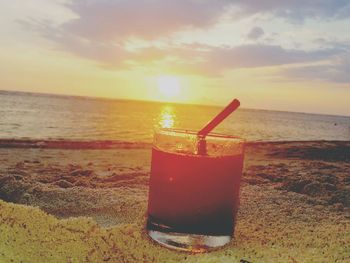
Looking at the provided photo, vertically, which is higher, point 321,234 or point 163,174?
point 163,174

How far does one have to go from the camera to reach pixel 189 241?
6.02ft

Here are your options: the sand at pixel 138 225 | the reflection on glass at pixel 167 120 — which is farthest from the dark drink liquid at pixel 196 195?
the reflection on glass at pixel 167 120

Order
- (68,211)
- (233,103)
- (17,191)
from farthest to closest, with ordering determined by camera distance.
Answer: (17,191) → (68,211) → (233,103)

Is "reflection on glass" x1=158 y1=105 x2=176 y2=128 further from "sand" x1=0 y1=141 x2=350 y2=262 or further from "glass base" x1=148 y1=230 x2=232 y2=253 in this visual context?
"glass base" x1=148 y1=230 x2=232 y2=253

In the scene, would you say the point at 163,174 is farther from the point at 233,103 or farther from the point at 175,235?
the point at 233,103

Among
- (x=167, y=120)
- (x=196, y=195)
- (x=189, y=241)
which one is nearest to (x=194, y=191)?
(x=196, y=195)

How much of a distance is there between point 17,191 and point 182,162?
206 cm

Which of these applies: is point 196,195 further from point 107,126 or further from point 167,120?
point 167,120

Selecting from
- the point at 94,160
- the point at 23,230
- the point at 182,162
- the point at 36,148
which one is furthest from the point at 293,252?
the point at 36,148

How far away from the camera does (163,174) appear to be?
202 cm

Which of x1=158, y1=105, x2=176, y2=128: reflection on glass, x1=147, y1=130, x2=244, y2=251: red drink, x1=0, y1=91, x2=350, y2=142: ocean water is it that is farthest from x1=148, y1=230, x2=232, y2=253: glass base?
x1=158, y1=105, x2=176, y2=128: reflection on glass

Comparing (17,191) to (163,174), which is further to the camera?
(17,191)

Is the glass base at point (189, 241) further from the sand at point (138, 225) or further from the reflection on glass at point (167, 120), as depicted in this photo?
the reflection on glass at point (167, 120)

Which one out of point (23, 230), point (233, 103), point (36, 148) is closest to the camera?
point (23, 230)
